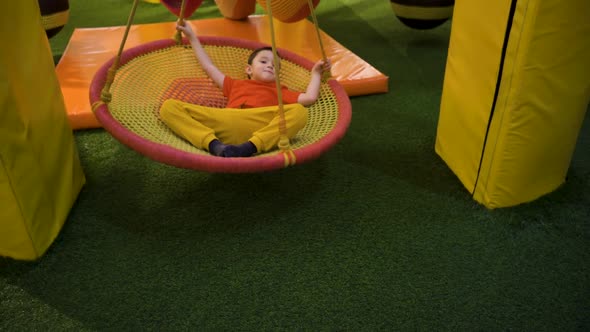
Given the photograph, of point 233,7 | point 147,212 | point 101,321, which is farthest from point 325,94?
point 233,7

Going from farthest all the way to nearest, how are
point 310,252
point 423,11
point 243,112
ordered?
point 423,11 < point 243,112 < point 310,252

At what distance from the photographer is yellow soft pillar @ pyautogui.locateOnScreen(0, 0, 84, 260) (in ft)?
4.47

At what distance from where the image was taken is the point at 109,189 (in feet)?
6.03

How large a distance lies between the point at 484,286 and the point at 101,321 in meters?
1.05

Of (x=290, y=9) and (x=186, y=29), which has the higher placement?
(x=186, y=29)

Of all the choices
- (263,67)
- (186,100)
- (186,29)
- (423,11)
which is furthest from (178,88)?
(423,11)

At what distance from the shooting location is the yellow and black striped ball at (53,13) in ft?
7.95

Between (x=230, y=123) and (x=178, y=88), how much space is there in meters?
0.37

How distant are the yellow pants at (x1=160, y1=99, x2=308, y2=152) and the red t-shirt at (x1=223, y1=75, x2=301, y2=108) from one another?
0.12 metres

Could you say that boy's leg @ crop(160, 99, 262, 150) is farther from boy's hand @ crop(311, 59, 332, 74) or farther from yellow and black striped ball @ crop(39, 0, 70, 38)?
yellow and black striped ball @ crop(39, 0, 70, 38)

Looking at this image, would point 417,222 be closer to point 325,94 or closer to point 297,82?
point 325,94

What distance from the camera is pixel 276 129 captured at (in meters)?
1.70

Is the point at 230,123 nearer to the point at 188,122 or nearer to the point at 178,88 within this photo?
the point at 188,122

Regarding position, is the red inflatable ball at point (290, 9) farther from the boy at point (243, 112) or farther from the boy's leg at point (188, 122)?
the boy's leg at point (188, 122)
